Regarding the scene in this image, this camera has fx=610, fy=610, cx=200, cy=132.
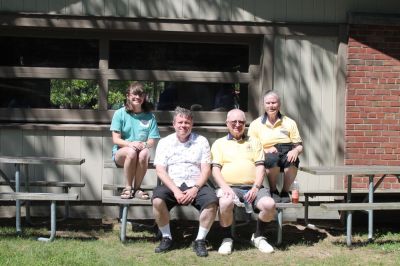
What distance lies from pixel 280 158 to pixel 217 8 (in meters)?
2.16

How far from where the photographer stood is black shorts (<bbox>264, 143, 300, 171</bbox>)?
6621 mm

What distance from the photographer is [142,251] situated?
6.16 meters

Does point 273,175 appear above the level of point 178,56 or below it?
below

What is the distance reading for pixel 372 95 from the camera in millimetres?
7695

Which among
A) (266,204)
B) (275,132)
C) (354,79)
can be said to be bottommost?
(266,204)

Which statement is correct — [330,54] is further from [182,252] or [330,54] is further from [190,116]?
[182,252]

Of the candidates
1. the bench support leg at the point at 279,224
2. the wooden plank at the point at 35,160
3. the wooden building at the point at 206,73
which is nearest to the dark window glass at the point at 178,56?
the wooden building at the point at 206,73

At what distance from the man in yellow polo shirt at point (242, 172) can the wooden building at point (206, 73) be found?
1275mm

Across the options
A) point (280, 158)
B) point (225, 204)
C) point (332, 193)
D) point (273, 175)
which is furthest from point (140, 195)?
point (332, 193)

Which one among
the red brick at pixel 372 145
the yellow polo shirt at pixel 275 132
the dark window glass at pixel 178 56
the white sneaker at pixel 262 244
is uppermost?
the dark window glass at pixel 178 56

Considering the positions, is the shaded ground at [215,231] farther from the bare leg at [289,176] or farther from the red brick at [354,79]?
the red brick at [354,79]

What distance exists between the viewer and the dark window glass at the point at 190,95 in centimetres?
773

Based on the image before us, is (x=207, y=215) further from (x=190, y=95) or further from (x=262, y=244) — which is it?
(x=190, y=95)

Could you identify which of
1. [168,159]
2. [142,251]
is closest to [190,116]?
[168,159]
